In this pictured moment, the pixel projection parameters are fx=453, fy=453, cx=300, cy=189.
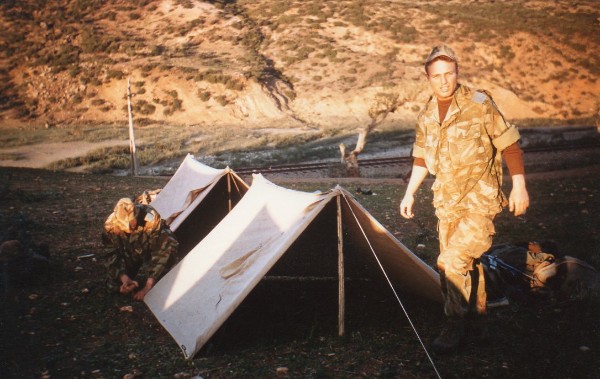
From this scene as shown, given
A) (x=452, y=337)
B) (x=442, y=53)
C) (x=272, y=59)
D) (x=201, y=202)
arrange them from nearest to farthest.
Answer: (x=442, y=53)
(x=452, y=337)
(x=201, y=202)
(x=272, y=59)

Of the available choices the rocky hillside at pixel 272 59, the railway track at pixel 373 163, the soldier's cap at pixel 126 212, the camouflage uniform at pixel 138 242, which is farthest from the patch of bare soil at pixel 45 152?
the soldier's cap at pixel 126 212

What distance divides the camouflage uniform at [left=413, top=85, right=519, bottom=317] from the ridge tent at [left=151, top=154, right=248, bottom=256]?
11.1 feet

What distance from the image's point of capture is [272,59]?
36.2 m

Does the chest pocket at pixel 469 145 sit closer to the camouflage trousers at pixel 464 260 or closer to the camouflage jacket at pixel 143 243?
the camouflage trousers at pixel 464 260

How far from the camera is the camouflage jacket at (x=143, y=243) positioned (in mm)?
5035

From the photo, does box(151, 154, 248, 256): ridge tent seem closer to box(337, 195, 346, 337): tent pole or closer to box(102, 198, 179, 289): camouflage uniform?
box(102, 198, 179, 289): camouflage uniform

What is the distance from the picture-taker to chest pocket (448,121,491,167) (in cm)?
331

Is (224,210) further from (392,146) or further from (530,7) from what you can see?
(530,7)

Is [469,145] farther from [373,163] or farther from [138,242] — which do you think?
[373,163]

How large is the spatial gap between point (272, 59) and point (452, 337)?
114 ft

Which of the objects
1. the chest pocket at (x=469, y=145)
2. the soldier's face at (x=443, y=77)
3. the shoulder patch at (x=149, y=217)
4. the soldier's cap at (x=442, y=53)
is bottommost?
the shoulder patch at (x=149, y=217)

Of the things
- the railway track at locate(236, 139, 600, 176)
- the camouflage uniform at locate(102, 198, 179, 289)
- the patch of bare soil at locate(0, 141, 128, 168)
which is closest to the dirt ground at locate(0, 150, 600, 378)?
the camouflage uniform at locate(102, 198, 179, 289)

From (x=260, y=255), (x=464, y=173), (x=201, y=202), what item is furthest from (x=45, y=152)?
(x=464, y=173)

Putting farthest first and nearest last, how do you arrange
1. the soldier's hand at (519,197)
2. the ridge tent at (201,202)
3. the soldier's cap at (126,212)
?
the ridge tent at (201,202)
the soldier's cap at (126,212)
the soldier's hand at (519,197)
